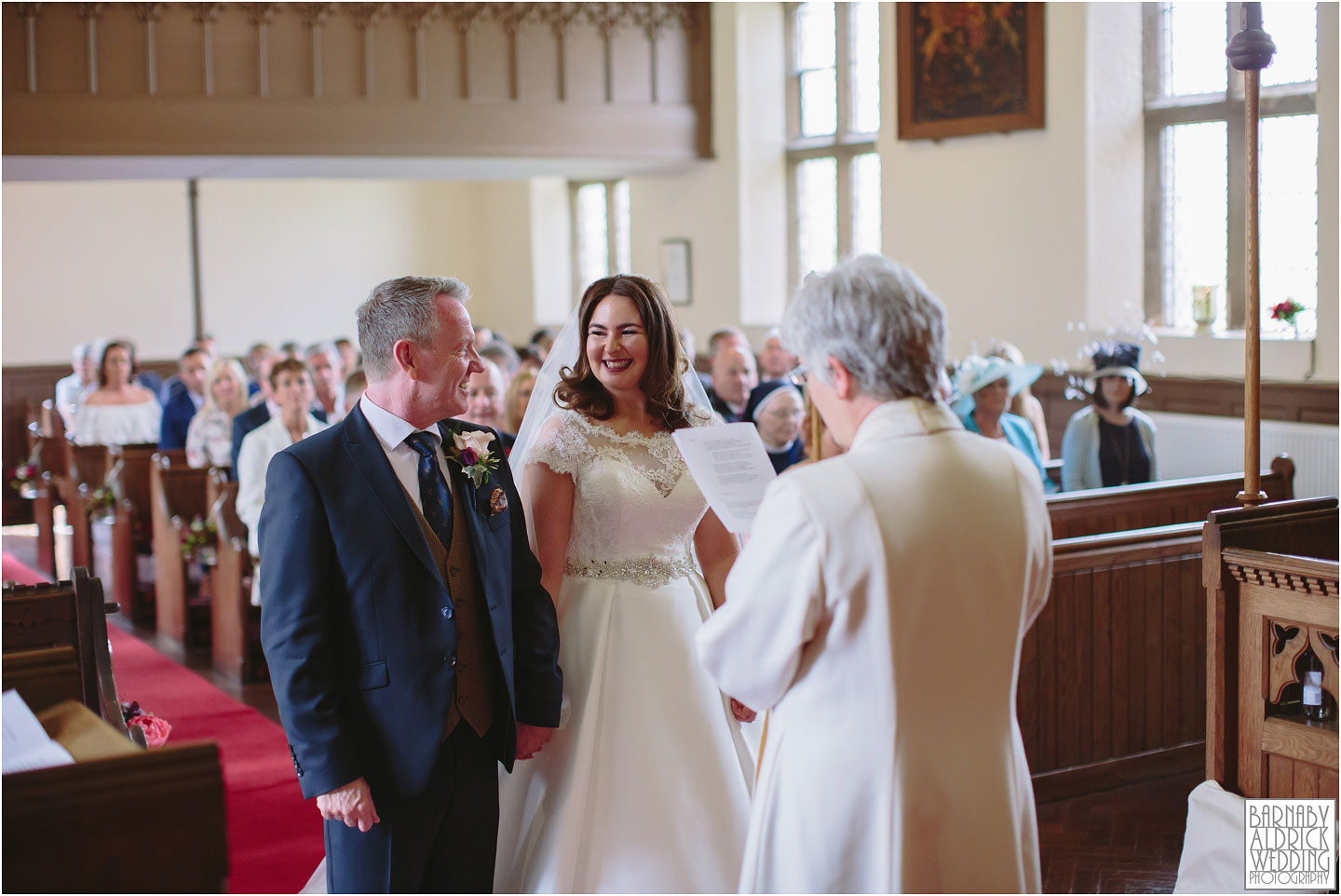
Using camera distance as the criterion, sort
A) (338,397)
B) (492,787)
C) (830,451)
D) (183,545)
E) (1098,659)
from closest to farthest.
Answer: (492,787)
(1098,659)
(830,451)
(183,545)
(338,397)

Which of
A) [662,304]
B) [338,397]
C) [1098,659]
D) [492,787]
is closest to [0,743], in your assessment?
[492,787]

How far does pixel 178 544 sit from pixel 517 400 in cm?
Result: 225

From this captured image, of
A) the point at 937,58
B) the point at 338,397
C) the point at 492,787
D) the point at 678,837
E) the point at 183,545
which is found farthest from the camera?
the point at 937,58

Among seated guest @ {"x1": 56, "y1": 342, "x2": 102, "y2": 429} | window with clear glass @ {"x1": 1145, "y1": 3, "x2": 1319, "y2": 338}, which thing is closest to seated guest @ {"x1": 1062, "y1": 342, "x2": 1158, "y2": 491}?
window with clear glass @ {"x1": 1145, "y1": 3, "x2": 1319, "y2": 338}

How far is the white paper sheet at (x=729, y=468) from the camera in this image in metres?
2.41

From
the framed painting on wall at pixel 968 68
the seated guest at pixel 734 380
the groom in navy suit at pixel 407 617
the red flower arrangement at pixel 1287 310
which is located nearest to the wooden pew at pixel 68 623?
the groom in navy suit at pixel 407 617

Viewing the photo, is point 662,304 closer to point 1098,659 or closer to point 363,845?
point 363,845

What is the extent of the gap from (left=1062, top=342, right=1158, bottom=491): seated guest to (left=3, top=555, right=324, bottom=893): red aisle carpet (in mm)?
3810

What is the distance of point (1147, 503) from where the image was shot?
550cm

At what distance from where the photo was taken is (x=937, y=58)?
408 inches

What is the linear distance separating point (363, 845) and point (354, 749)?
0.22 metres

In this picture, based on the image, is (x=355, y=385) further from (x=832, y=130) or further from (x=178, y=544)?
(x=832, y=130)

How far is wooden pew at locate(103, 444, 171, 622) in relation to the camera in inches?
305

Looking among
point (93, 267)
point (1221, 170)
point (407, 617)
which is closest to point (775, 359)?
point (1221, 170)
